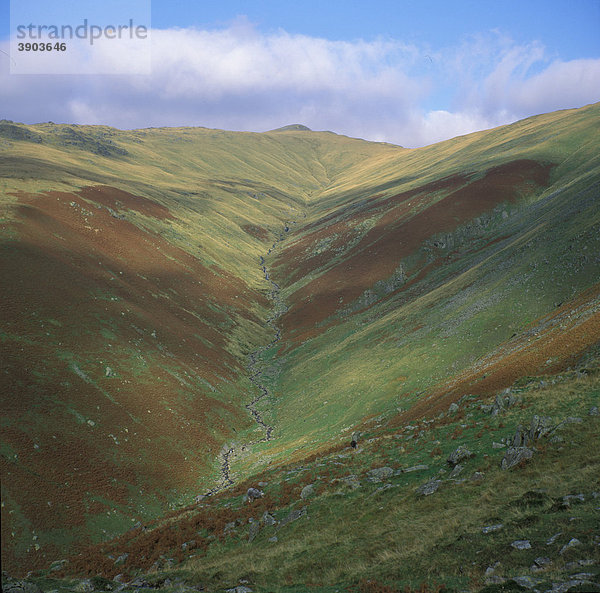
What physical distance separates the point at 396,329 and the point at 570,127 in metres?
120

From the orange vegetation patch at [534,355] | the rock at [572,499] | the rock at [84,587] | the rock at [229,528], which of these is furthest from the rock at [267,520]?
the rock at [572,499]

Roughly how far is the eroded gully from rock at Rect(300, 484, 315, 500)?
17887mm

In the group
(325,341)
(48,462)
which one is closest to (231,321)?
(325,341)

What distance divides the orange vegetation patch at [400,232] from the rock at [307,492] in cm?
6046

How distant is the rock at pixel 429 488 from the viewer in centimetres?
1993

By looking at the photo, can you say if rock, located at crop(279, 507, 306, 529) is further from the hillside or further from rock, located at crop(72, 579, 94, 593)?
rock, located at crop(72, 579, 94, 593)

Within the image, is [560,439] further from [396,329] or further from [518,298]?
[396,329]

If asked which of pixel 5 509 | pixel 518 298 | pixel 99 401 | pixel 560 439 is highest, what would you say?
pixel 518 298

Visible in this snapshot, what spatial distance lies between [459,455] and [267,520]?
11.2m

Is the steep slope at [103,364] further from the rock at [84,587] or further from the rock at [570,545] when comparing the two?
the rock at [570,545]

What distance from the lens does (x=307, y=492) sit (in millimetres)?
25016

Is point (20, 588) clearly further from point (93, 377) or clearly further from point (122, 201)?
point (122, 201)

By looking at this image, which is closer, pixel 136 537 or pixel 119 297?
pixel 136 537

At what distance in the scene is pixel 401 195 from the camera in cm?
13750
